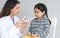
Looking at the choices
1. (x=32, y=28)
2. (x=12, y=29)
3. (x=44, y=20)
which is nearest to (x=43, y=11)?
(x=44, y=20)

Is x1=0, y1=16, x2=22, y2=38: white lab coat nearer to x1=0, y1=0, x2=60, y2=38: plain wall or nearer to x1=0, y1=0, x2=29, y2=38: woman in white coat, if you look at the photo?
x1=0, y1=0, x2=29, y2=38: woman in white coat

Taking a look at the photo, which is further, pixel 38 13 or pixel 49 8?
pixel 49 8

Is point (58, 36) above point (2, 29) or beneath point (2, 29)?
beneath

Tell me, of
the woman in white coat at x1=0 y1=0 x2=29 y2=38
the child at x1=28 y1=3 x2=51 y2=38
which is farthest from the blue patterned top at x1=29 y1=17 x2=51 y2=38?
the woman in white coat at x1=0 y1=0 x2=29 y2=38

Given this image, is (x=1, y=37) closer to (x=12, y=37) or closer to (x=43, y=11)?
(x=12, y=37)

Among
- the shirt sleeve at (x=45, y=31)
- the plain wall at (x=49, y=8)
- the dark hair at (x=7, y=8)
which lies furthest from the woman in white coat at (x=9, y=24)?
the plain wall at (x=49, y=8)

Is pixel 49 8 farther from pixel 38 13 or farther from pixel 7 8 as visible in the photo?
pixel 7 8

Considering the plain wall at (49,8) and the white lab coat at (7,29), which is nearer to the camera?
the white lab coat at (7,29)

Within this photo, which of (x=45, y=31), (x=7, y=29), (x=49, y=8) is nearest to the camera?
(x=7, y=29)

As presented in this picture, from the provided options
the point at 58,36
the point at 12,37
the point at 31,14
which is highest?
the point at 31,14

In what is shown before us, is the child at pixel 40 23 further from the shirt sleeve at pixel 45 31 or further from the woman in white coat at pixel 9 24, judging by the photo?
the woman in white coat at pixel 9 24

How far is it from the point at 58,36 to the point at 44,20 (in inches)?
16.5

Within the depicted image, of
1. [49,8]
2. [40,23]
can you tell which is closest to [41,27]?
[40,23]

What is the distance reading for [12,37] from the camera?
44.3 inches
